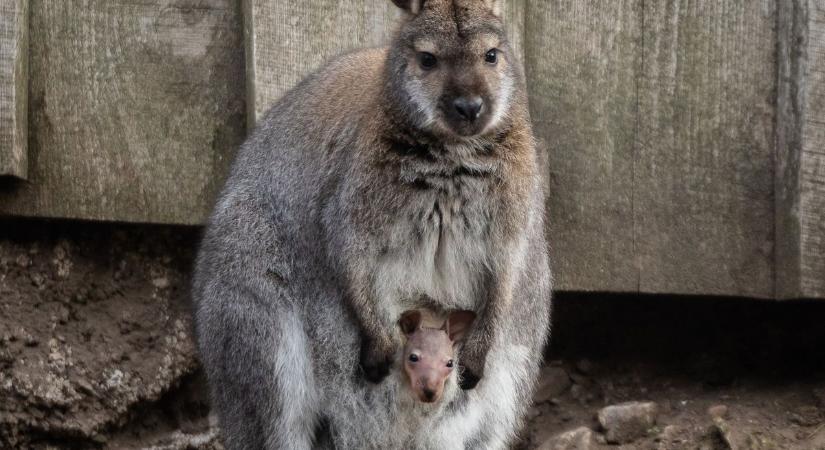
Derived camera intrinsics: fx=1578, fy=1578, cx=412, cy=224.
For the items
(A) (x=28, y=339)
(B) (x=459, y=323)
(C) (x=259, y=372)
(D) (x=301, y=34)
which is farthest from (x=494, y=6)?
(A) (x=28, y=339)

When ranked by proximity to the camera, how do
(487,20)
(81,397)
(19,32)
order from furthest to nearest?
1. (81,397)
2. (19,32)
3. (487,20)

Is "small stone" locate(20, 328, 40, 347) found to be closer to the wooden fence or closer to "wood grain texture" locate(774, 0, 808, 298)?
the wooden fence

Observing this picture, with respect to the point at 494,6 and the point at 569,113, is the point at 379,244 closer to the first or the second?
the point at 494,6

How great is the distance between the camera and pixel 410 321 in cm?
659

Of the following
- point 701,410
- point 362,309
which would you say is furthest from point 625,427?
point 362,309

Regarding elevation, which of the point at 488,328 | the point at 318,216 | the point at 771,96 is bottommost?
the point at 488,328

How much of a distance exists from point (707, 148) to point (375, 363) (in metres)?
1.84

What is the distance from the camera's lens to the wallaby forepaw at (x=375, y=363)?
6.47 m

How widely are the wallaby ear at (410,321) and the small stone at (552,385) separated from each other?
1.27 m

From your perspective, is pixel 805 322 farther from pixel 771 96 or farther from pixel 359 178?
pixel 359 178

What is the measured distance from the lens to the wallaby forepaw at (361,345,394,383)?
21.2 feet

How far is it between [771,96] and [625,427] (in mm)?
1624

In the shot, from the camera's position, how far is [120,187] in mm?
7082

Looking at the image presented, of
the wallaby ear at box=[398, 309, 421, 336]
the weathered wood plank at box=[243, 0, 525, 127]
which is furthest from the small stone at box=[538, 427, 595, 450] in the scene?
the weathered wood plank at box=[243, 0, 525, 127]
